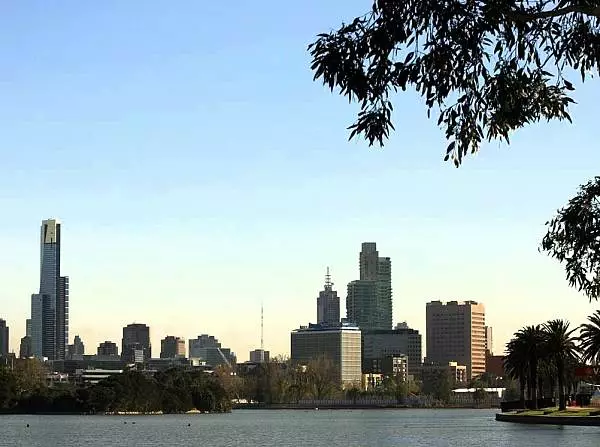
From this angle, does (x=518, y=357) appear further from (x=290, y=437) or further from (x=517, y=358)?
(x=290, y=437)

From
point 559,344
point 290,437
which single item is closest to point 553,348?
point 559,344

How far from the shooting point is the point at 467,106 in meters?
20.0

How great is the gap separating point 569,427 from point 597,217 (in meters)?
92.9

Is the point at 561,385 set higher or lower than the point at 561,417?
higher

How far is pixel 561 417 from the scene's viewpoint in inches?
4818

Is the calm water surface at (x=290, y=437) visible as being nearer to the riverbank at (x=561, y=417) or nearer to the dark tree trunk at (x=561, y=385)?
the riverbank at (x=561, y=417)

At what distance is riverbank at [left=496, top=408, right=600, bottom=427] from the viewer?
11450 centimetres

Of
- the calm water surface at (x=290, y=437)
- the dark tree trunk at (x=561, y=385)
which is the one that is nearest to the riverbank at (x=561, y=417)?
the dark tree trunk at (x=561, y=385)

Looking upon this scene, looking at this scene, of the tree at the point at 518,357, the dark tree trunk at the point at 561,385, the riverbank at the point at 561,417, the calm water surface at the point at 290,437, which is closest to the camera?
the calm water surface at the point at 290,437

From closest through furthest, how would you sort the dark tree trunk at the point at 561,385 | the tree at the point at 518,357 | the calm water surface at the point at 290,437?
the calm water surface at the point at 290,437 < the dark tree trunk at the point at 561,385 < the tree at the point at 518,357

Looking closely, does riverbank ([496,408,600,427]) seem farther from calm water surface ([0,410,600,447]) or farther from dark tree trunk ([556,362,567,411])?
calm water surface ([0,410,600,447])

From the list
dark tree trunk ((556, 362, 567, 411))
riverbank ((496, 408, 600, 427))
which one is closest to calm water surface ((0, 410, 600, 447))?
riverbank ((496, 408, 600, 427))

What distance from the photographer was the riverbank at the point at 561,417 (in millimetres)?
114500

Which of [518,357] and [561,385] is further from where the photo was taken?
[518,357]
